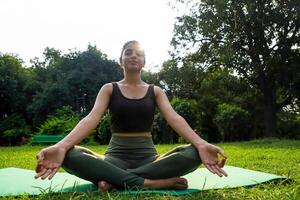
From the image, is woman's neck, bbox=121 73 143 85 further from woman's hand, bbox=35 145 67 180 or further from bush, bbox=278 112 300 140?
bush, bbox=278 112 300 140

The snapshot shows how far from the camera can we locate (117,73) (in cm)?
2578

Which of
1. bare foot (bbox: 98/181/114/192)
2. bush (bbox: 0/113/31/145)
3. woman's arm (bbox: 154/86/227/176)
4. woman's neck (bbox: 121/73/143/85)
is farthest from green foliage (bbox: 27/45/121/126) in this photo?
bare foot (bbox: 98/181/114/192)

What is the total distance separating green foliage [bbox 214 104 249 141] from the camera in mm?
17984

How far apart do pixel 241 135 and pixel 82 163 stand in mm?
16384

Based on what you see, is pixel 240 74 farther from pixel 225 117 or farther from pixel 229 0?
pixel 229 0

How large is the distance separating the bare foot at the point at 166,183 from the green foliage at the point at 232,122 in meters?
14.9

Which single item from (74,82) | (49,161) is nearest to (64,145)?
(49,161)

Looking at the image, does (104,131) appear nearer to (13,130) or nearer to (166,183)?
(13,130)

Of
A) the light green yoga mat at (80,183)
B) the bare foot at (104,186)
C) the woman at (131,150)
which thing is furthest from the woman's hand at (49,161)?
the bare foot at (104,186)

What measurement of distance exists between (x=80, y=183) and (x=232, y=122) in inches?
586

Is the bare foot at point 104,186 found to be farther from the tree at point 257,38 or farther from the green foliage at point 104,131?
the tree at point 257,38

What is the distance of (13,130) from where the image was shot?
71.0 feet

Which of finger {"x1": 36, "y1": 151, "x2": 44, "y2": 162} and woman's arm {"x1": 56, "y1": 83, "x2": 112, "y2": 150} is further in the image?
woman's arm {"x1": 56, "y1": 83, "x2": 112, "y2": 150}

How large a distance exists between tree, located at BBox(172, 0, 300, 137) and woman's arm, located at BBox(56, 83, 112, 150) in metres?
14.4
